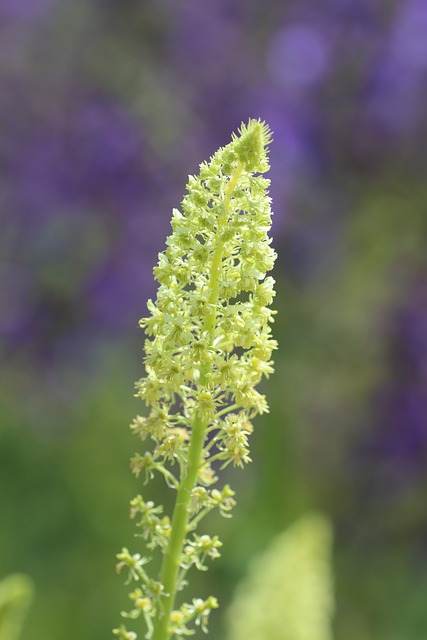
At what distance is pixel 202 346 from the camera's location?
81 centimetres

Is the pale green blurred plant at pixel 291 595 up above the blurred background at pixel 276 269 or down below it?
below

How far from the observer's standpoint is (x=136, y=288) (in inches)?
191

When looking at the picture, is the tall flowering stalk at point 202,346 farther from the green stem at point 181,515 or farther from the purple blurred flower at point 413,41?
the purple blurred flower at point 413,41

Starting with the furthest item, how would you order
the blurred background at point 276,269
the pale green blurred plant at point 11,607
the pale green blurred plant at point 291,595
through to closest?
the blurred background at point 276,269
the pale green blurred plant at point 291,595
the pale green blurred plant at point 11,607

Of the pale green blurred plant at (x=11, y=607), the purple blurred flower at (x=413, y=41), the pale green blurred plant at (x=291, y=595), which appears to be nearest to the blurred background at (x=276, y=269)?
the purple blurred flower at (x=413, y=41)

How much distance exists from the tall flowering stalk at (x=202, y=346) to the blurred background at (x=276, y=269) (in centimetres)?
206

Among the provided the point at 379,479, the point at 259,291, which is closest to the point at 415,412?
the point at 379,479

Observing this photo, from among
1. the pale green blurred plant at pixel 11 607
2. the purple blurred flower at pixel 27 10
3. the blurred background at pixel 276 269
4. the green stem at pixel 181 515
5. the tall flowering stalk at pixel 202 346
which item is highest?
the purple blurred flower at pixel 27 10

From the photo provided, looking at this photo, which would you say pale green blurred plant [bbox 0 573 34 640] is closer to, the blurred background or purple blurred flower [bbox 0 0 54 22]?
the blurred background

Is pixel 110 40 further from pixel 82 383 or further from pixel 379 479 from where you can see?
pixel 379 479

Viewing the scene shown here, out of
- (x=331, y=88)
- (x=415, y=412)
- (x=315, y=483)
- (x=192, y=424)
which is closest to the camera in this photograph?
(x=192, y=424)

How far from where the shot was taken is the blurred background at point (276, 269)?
323cm

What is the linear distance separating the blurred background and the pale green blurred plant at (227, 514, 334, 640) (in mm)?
1210

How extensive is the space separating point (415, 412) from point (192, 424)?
13.2ft
